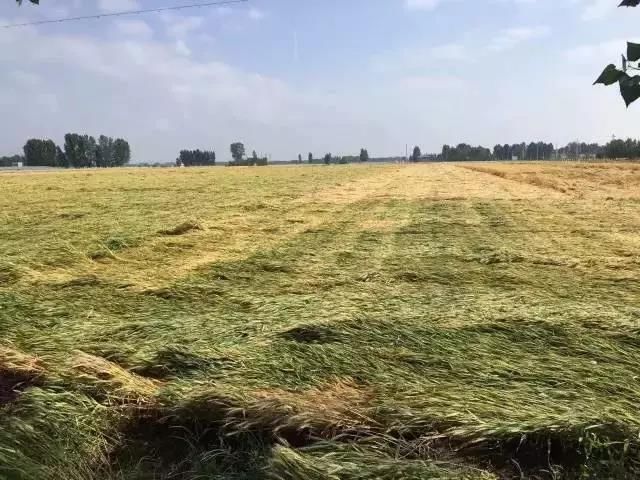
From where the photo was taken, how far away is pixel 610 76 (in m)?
1.79

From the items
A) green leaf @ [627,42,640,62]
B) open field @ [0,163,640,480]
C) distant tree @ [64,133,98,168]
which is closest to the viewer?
green leaf @ [627,42,640,62]

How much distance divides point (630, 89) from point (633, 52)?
0.35ft

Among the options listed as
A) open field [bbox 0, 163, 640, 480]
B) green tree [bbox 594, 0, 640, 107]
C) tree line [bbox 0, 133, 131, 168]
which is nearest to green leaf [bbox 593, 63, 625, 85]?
green tree [bbox 594, 0, 640, 107]

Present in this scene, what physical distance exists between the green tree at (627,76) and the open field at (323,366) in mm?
1792

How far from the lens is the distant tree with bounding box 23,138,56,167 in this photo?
143 meters

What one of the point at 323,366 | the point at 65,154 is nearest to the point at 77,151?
the point at 65,154

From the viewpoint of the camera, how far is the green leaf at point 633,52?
1744 mm

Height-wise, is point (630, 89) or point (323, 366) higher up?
point (630, 89)

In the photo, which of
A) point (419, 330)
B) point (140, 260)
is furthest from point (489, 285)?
point (140, 260)

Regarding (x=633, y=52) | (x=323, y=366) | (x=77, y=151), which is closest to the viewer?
(x=633, y=52)

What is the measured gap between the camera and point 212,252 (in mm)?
9453

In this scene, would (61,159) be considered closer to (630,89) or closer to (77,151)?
(77,151)

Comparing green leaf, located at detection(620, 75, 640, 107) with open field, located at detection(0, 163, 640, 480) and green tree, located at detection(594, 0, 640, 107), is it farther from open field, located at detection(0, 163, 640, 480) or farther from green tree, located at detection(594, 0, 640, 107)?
open field, located at detection(0, 163, 640, 480)

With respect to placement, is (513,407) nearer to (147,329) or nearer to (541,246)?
(147,329)
